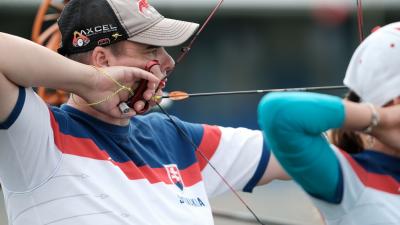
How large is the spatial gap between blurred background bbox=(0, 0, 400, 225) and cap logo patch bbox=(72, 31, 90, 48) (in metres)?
4.14

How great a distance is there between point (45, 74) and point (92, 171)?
0.83 feet

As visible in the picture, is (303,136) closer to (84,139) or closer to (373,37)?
(373,37)

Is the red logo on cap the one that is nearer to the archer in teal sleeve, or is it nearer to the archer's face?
the archer's face

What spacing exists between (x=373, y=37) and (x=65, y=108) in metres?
0.78

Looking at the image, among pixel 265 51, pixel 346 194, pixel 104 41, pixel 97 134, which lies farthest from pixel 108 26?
pixel 265 51

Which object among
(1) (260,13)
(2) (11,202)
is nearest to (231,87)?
(1) (260,13)

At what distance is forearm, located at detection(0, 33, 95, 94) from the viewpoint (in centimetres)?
178

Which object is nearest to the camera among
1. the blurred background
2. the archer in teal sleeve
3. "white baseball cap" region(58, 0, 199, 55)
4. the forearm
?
the archer in teal sleeve

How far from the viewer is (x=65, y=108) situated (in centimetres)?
207

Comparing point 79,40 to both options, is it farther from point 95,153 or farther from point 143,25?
point 95,153

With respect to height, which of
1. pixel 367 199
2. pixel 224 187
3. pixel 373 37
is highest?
pixel 373 37

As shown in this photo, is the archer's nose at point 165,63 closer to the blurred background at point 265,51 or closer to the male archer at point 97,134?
the male archer at point 97,134

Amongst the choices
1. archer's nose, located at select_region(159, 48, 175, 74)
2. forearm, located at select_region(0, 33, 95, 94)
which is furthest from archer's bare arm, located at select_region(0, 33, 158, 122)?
archer's nose, located at select_region(159, 48, 175, 74)

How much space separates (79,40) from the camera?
6.75ft
